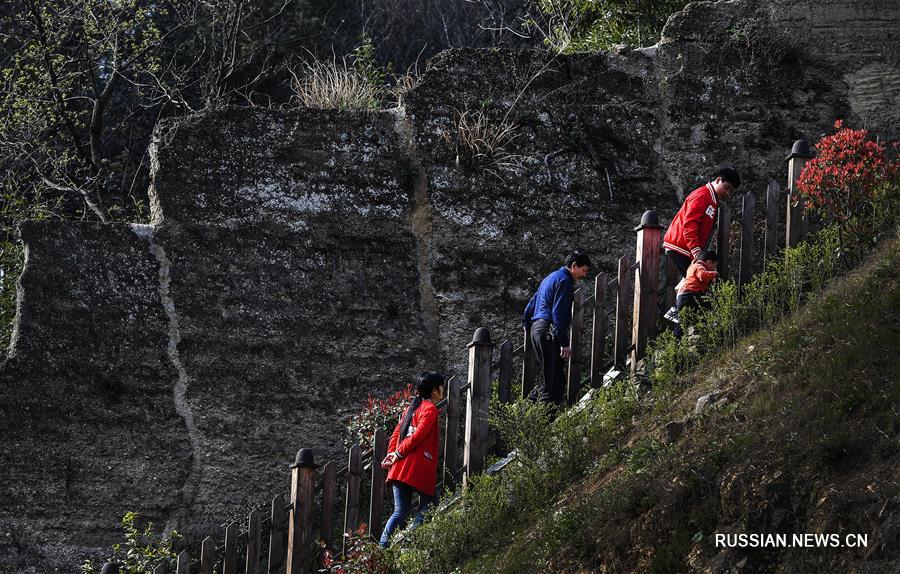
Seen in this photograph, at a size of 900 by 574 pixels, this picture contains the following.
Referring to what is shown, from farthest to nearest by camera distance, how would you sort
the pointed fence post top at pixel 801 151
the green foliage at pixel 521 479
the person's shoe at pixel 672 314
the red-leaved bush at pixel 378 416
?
1. the red-leaved bush at pixel 378 416
2. the pointed fence post top at pixel 801 151
3. the person's shoe at pixel 672 314
4. the green foliage at pixel 521 479

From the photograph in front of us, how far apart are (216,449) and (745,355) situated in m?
4.64

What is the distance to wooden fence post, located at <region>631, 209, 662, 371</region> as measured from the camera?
940cm

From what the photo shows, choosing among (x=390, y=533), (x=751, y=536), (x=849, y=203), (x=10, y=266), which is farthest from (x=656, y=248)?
(x=10, y=266)

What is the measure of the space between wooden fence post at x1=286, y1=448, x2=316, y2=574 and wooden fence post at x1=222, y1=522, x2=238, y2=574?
360mm

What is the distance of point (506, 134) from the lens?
12352 mm

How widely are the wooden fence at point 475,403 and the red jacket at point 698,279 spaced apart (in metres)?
0.23

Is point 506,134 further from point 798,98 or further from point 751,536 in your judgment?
point 751,536

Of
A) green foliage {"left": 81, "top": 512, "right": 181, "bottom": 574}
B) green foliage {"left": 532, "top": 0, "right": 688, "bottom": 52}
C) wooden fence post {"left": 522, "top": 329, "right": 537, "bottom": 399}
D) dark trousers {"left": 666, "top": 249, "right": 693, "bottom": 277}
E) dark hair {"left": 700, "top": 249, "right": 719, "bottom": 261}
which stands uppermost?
green foliage {"left": 532, "top": 0, "right": 688, "bottom": 52}

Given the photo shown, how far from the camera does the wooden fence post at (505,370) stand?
9.39m

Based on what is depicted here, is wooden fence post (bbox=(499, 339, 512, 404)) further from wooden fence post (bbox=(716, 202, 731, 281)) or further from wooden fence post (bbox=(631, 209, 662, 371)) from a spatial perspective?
wooden fence post (bbox=(716, 202, 731, 281))

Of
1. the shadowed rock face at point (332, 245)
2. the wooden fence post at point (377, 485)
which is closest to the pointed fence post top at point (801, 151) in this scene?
the shadowed rock face at point (332, 245)

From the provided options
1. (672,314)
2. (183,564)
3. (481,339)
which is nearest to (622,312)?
(672,314)

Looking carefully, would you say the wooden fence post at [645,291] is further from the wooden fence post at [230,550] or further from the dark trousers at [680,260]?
the wooden fence post at [230,550]

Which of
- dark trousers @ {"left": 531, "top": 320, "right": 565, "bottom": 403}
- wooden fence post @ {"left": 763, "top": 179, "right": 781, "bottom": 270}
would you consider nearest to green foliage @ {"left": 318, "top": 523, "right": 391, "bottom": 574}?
dark trousers @ {"left": 531, "top": 320, "right": 565, "bottom": 403}
